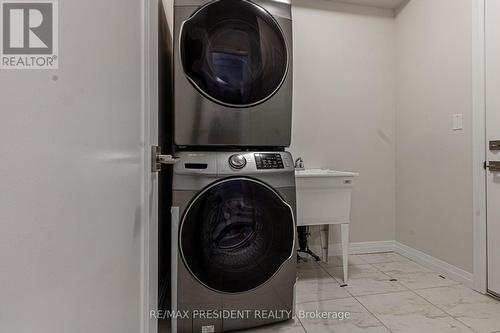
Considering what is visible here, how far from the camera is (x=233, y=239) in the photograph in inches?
52.8

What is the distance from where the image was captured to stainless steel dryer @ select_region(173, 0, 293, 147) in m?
1.33

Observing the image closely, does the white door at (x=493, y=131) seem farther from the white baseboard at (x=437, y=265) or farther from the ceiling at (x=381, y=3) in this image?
the ceiling at (x=381, y=3)

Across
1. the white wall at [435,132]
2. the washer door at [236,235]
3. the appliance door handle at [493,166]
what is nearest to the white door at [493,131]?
the appliance door handle at [493,166]

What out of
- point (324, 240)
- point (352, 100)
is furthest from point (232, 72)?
point (324, 240)

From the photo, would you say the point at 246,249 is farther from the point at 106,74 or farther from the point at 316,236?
the point at 316,236

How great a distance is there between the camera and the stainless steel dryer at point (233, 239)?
1277 mm

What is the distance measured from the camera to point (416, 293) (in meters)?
1.75

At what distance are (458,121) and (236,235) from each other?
1829 mm

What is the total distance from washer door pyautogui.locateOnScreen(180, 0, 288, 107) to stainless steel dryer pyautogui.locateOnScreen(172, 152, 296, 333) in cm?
33

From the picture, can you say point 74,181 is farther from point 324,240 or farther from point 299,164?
point 324,240

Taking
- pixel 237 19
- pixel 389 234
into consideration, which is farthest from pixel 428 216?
pixel 237 19

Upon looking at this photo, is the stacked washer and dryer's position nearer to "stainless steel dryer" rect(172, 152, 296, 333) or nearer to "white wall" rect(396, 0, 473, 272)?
"stainless steel dryer" rect(172, 152, 296, 333)

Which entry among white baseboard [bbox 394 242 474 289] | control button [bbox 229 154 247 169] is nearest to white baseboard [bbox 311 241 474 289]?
white baseboard [bbox 394 242 474 289]

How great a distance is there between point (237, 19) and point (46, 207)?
1.33 meters
